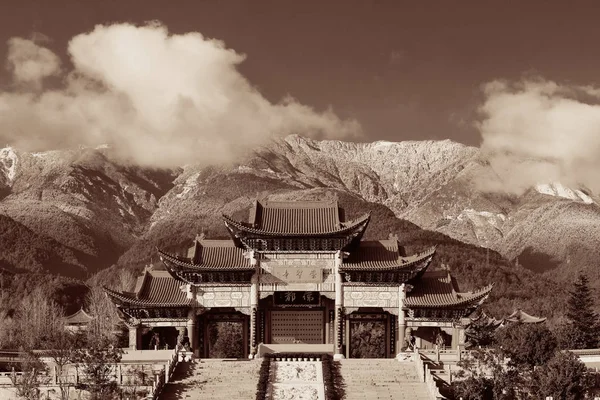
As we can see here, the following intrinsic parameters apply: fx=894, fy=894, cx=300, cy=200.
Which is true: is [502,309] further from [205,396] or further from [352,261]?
[205,396]

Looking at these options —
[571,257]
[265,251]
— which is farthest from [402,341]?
[571,257]

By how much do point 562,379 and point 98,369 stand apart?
17.3 metres

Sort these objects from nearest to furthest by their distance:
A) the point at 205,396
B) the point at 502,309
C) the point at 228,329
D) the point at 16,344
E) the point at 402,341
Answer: the point at 205,396 → the point at 402,341 → the point at 228,329 → the point at 16,344 → the point at 502,309

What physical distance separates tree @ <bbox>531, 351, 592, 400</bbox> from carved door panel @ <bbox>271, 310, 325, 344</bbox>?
1184cm

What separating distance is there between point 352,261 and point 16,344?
70.7ft

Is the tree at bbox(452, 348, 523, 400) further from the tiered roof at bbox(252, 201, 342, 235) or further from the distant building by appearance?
the tiered roof at bbox(252, 201, 342, 235)

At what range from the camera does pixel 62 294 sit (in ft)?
305

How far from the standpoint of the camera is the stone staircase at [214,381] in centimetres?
3359

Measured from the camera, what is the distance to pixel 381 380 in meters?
34.8

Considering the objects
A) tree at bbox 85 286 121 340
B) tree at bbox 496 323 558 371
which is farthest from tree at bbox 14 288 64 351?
tree at bbox 496 323 558 371

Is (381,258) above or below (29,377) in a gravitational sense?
above

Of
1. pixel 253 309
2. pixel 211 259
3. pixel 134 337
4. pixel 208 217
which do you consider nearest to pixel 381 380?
pixel 253 309

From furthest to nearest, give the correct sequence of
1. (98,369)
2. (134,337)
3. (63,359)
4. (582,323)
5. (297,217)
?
(582,323) → (297,217) → (134,337) → (63,359) → (98,369)

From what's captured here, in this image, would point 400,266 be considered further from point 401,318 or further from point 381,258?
point 401,318
